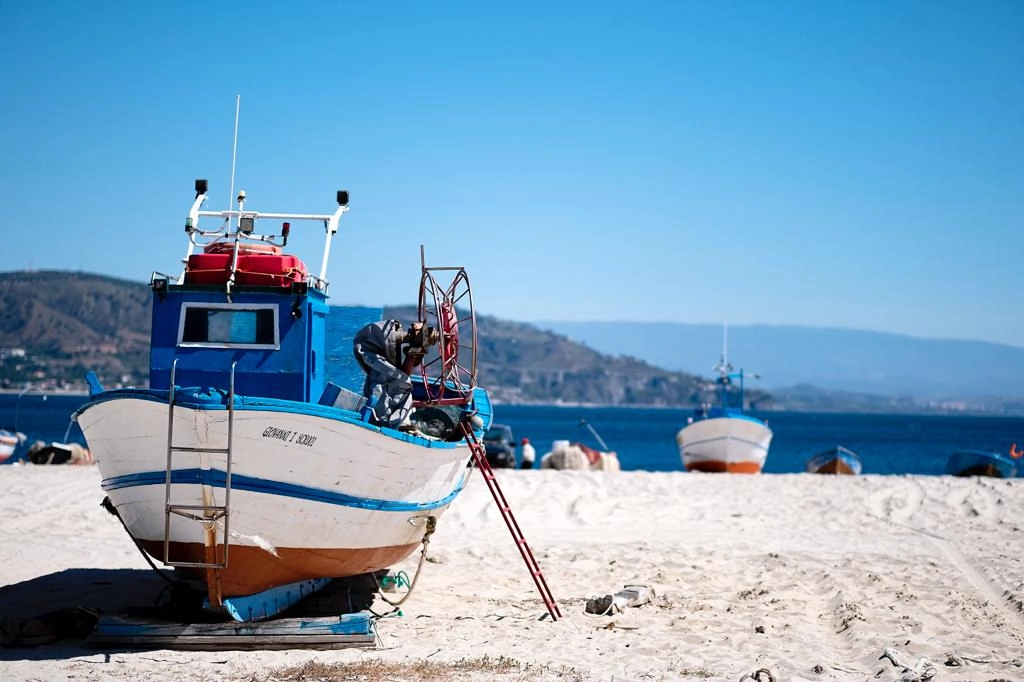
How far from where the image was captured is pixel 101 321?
14862cm

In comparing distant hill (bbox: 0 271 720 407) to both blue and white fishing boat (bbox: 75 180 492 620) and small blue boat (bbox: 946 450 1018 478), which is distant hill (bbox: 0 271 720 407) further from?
blue and white fishing boat (bbox: 75 180 492 620)

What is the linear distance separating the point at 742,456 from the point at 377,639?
79.3 feet

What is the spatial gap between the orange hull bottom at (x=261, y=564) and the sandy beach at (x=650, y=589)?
544mm

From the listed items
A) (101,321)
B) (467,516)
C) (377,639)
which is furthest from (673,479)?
(101,321)

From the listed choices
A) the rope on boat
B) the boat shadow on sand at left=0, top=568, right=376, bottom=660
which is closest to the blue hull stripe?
the boat shadow on sand at left=0, top=568, right=376, bottom=660

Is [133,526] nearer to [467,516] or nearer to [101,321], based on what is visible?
[467,516]

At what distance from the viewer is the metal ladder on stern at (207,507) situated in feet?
25.6

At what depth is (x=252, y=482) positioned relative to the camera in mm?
8031

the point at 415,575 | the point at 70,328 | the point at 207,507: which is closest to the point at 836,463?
the point at 415,575

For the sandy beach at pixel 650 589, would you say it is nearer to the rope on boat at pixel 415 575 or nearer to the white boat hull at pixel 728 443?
the rope on boat at pixel 415 575

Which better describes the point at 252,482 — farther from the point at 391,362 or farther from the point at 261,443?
the point at 391,362

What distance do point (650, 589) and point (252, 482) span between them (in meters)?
4.75

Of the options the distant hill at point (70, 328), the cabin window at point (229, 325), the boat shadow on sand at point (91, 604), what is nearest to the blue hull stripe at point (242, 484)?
the boat shadow on sand at point (91, 604)

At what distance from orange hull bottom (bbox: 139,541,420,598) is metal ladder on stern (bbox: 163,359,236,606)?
0.06 meters
